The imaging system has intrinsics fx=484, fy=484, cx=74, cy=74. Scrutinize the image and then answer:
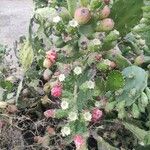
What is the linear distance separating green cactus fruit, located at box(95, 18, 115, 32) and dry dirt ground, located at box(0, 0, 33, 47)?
2518 millimetres

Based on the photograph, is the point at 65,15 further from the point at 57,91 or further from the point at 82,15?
the point at 57,91

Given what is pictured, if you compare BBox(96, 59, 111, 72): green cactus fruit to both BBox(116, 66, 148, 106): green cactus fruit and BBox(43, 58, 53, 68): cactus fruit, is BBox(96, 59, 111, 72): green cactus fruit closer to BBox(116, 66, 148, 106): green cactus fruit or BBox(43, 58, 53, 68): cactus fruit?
BBox(116, 66, 148, 106): green cactus fruit

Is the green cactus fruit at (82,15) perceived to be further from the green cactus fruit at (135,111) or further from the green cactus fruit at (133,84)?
the green cactus fruit at (135,111)

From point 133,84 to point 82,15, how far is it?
33 centimetres

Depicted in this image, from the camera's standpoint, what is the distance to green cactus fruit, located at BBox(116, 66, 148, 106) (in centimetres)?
176

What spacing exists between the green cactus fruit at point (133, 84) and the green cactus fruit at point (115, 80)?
6 centimetres

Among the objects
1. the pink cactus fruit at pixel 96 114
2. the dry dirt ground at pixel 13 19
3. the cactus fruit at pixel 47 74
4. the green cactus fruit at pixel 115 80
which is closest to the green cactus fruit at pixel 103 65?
the green cactus fruit at pixel 115 80

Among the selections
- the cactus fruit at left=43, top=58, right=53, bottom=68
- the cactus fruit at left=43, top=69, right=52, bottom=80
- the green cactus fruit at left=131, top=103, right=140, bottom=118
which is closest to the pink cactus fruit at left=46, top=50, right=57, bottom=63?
the cactus fruit at left=43, top=58, right=53, bottom=68

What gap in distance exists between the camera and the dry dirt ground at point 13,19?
470 cm

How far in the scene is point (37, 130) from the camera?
1.98 metres

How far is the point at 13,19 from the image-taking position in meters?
5.41

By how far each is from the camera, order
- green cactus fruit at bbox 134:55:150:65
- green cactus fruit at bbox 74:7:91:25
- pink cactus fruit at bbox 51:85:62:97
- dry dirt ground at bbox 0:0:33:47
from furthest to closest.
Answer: dry dirt ground at bbox 0:0:33:47, green cactus fruit at bbox 134:55:150:65, pink cactus fruit at bbox 51:85:62:97, green cactus fruit at bbox 74:7:91:25

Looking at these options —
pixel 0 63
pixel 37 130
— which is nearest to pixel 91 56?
pixel 37 130

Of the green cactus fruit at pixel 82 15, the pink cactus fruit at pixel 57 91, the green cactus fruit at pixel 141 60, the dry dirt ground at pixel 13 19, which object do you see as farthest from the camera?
the dry dirt ground at pixel 13 19
